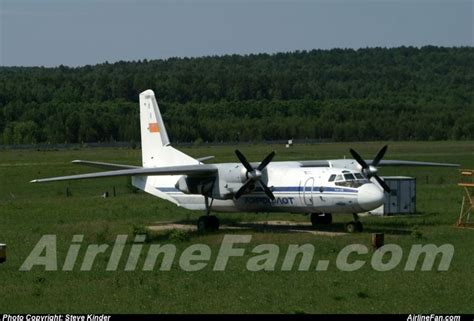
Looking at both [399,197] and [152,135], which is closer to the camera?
[152,135]

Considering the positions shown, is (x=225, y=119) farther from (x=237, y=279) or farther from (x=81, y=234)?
(x=237, y=279)

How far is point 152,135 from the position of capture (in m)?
45.6

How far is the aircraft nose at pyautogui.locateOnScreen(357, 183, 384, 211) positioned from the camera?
3697cm

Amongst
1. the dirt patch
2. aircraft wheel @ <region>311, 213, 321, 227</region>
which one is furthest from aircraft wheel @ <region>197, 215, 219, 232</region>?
aircraft wheel @ <region>311, 213, 321, 227</region>

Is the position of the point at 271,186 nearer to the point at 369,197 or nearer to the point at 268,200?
the point at 268,200

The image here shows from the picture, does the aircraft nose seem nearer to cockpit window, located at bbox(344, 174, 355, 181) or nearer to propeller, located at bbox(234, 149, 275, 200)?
cockpit window, located at bbox(344, 174, 355, 181)

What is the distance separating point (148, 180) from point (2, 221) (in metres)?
6.95

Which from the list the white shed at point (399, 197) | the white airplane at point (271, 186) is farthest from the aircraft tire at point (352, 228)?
the white shed at point (399, 197)

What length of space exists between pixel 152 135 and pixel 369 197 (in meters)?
12.6

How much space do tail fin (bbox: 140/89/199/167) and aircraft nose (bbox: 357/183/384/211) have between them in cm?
1097

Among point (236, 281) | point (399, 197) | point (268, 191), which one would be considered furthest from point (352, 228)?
point (236, 281)

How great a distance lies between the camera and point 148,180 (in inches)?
1758

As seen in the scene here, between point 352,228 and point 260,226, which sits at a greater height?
point 352,228

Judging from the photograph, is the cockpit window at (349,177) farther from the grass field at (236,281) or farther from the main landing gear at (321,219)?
the main landing gear at (321,219)
